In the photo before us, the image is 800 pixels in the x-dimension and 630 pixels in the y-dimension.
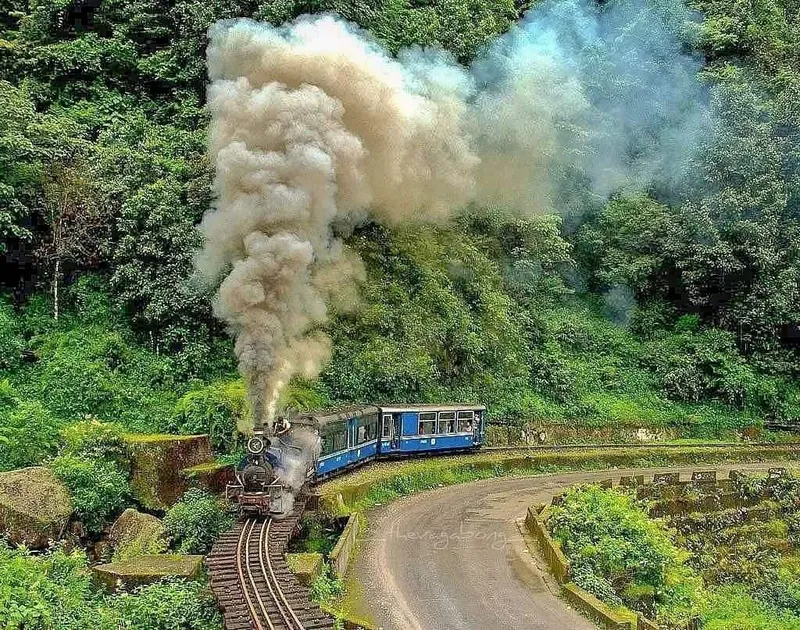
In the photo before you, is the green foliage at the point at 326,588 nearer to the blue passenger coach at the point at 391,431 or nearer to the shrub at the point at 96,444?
the blue passenger coach at the point at 391,431

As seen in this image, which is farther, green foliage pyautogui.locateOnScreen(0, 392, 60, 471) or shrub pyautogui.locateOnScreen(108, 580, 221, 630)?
green foliage pyautogui.locateOnScreen(0, 392, 60, 471)

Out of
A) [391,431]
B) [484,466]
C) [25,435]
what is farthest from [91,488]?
[484,466]

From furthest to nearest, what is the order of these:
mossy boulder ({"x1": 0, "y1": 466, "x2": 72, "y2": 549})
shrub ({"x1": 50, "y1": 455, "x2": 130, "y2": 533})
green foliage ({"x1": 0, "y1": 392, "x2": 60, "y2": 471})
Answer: green foliage ({"x1": 0, "y1": 392, "x2": 60, "y2": 471})
shrub ({"x1": 50, "y1": 455, "x2": 130, "y2": 533})
mossy boulder ({"x1": 0, "y1": 466, "x2": 72, "y2": 549})

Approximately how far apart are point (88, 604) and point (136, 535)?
11.0 feet

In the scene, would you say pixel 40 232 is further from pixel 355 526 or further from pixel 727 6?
pixel 727 6

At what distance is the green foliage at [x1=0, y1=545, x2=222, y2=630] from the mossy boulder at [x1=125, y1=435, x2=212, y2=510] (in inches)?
159

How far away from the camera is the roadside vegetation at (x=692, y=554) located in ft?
38.5

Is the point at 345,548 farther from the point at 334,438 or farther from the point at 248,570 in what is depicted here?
the point at 334,438

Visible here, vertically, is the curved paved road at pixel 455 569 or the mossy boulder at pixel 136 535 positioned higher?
the mossy boulder at pixel 136 535

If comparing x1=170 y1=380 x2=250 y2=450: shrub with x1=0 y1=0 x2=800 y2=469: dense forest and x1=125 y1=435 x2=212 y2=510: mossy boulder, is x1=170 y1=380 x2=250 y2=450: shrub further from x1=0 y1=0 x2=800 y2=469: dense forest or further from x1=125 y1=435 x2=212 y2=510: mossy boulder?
x1=125 y1=435 x2=212 y2=510: mossy boulder

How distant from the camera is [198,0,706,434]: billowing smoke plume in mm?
13312

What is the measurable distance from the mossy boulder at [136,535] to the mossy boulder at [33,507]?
84cm

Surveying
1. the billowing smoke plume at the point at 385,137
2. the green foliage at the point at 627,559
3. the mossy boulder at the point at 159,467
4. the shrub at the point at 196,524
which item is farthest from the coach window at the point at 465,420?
the shrub at the point at 196,524

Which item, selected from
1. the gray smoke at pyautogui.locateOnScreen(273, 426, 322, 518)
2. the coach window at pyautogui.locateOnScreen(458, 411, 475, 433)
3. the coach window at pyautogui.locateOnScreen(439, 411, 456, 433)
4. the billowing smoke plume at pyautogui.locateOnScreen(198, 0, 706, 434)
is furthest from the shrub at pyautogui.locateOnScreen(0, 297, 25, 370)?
the coach window at pyautogui.locateOnScreen(458, 411, 475, 433)
